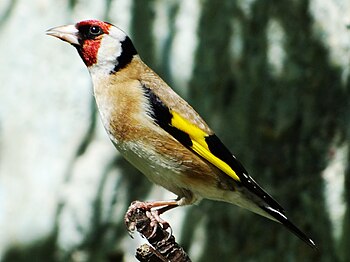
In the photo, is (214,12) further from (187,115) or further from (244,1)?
(187,115)

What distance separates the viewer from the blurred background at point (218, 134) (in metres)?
6.98

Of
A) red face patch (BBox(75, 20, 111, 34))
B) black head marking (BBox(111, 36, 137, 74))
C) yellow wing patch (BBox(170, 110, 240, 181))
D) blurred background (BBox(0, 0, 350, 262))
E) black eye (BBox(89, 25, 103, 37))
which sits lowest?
blurred background (BBox(0, 0, 350, 262))

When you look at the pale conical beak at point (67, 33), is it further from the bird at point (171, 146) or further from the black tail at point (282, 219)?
the black tail at point (282, 219)

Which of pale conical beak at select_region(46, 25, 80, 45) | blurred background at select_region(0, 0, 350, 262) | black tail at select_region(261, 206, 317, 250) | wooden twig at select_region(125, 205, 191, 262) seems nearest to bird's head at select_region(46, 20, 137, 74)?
pale conical beak at select_region(46, 25, 80, 45)

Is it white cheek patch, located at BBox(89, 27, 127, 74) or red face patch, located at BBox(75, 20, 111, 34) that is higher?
red face patch, located at BBox(75, 20, 111, 34)

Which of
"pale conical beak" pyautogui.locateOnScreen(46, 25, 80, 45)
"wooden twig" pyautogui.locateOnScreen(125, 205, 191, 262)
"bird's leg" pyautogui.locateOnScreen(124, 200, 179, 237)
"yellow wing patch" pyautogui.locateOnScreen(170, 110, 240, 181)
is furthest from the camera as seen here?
"pale conical beak" pyautogui.locateOnScreen(46, 25, 80, 45)

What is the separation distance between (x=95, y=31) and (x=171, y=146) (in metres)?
0.90

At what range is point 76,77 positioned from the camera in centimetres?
712

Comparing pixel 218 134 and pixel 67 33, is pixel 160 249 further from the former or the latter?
pixel 218 134

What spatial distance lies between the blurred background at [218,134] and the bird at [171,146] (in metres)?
1.67

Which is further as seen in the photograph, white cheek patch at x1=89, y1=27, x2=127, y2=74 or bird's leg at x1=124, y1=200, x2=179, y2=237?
white cheek patch at x1=89, y1=27, x2=127, y2=74

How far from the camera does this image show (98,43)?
5539 mm

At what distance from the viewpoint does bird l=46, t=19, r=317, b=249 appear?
16.8 feet

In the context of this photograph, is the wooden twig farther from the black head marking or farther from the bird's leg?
the black head marking
